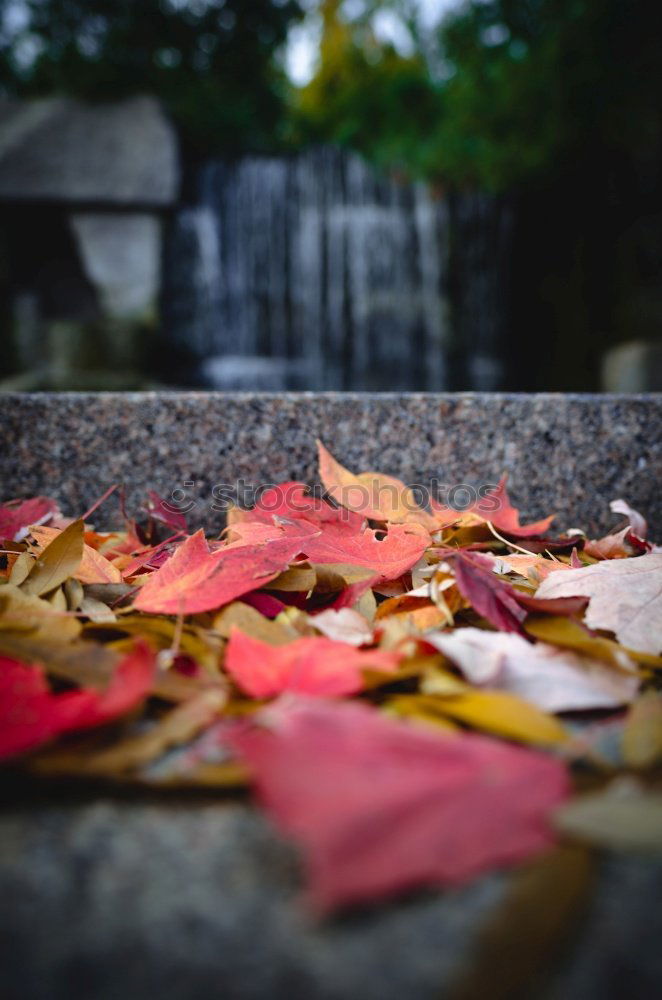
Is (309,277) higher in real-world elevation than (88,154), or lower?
lower

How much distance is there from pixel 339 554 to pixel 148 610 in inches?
8.3

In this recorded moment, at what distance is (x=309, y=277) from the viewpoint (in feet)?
17.3

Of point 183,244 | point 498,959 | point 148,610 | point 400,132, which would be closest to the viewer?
point 498,959

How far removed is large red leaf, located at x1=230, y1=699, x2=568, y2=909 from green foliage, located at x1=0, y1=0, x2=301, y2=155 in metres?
5.56

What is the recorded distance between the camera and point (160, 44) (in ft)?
16.0

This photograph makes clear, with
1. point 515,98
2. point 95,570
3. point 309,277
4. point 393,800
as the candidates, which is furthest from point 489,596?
point 309,277

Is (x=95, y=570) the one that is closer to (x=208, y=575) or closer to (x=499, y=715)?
(x=208, y=575)

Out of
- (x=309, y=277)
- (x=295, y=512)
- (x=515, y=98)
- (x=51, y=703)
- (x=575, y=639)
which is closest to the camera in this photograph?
(x=51, y=703)

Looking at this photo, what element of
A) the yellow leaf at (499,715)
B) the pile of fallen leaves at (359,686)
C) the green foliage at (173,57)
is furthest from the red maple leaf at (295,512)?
the green foliage at (173,57)

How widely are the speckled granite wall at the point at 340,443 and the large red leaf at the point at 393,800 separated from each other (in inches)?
30.7

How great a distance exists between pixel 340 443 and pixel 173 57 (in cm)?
532

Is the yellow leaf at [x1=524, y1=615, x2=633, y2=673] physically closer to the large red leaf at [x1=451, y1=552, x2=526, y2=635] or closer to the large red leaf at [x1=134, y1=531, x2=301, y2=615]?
the large red leaf at [x1=451, y1=552, x2=526, y2=635]

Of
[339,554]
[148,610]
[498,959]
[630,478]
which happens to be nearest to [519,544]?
[339,554]

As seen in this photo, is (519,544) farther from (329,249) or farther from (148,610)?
(329,249)
